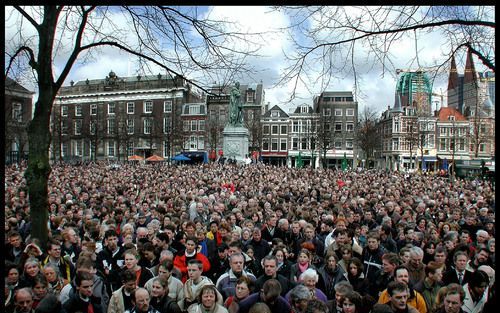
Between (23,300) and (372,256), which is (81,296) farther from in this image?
(372,256)

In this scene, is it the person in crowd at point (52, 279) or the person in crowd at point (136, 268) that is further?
the person in crowd at point (136, 268)

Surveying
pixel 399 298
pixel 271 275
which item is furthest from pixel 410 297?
pixel 271 275

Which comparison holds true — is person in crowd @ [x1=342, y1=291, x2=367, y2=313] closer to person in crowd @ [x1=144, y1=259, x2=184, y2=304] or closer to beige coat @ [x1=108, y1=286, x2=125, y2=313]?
person in crowd @ [x1=144, y1=259, x2=184, y2=304]

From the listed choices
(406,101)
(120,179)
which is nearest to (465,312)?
(120,179)

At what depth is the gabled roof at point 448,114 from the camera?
216 feet

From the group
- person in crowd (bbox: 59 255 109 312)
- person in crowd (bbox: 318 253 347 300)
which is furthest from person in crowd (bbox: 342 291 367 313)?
person in crowd (bbox: 59 255 109 312)

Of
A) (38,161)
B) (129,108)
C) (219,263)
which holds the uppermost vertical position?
(129,108)

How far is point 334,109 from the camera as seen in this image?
68062 mm

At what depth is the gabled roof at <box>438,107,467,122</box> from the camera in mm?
65938

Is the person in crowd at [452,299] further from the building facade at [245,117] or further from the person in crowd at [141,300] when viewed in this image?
the building facade at [245,117]

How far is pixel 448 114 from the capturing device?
220ft

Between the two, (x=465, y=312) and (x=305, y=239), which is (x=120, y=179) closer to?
(x=305, y=239)

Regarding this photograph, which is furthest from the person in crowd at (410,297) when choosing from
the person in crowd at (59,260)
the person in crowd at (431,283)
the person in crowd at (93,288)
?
the person in crowd at (59,260)

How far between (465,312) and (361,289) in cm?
131
